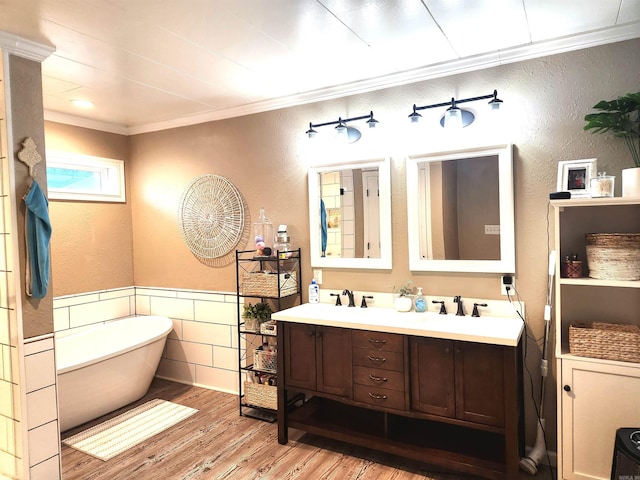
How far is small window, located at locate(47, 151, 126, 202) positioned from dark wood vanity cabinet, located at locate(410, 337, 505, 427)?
10.6ft

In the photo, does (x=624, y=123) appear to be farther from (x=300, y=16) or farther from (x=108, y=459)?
(x=108, y=459)

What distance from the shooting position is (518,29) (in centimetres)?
226

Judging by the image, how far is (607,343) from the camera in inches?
82.7

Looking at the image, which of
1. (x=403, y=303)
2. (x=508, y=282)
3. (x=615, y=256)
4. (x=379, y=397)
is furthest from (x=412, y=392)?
(x=615, y=256)

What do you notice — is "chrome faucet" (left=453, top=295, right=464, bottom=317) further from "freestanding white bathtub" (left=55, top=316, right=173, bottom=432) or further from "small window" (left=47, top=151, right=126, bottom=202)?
"small window" (left=47, top=151, right=126, bottom=202)

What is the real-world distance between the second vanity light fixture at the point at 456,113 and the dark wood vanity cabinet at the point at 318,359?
1435 mm

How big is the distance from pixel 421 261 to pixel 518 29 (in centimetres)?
145

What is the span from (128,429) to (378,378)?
1.96 meters

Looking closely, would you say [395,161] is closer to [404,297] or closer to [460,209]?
[460,209]

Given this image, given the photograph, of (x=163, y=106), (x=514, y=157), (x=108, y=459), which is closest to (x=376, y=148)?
(x=514, y=157)

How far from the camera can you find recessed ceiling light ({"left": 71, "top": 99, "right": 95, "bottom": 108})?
3357 mm

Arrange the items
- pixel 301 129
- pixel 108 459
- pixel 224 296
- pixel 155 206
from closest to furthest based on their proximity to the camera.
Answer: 1. pixel 108 459
2. pixel 301 129
3. pixel 224 296
4. pixel 155 206

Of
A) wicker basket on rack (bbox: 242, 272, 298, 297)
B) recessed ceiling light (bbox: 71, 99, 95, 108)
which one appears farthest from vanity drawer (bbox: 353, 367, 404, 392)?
recessed ceiling light (bbox: 71, 99, 95, 108)

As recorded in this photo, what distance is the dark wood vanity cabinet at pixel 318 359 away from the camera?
262 centimetres
